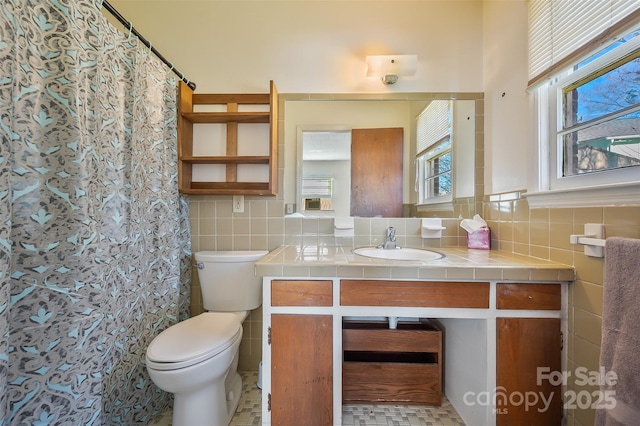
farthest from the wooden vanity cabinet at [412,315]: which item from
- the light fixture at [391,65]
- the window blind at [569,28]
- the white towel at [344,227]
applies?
the light fixture at [391,65]

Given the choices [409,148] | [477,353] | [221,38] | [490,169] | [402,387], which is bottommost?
[402,387]

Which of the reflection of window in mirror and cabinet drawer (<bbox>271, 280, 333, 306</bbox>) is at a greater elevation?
the reflection of window in mirror

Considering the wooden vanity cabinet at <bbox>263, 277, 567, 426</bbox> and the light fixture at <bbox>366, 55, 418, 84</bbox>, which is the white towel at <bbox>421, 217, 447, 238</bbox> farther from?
the light fixture at <bbox>366, 55, 418, 84</bbox>

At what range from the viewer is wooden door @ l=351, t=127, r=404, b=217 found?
62.8 inches

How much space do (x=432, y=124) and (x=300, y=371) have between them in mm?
1604

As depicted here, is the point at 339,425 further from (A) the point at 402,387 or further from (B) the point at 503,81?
(B) the point at 503,81

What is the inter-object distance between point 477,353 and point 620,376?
0.47m

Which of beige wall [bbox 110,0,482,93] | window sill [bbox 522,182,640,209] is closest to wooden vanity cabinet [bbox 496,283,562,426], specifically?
window sill [bbox 522,182,640,209]

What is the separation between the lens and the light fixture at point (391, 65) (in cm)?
152

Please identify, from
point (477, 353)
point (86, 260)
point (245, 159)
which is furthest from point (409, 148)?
point (86, 260)

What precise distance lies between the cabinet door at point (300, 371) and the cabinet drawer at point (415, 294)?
174 mm

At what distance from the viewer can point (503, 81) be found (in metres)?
1.40

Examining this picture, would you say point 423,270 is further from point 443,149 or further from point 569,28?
point 569,28

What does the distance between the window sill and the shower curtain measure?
1.80 metres
